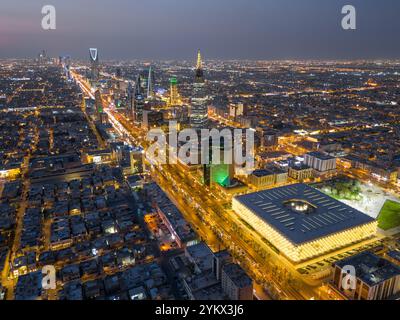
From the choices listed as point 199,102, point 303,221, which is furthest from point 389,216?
point 199,102

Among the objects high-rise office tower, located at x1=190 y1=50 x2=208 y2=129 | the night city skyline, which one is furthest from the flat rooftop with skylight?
high-rise office tower, located at x1=190 y1=50 x2=208 y2=129

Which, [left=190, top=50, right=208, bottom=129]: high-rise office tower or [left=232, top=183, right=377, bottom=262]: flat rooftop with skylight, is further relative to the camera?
[left=190, top=50, right=208, bottom=129]: high-rise office tower

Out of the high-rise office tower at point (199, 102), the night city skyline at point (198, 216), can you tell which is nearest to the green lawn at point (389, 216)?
the night city skyline at point (198, 216)

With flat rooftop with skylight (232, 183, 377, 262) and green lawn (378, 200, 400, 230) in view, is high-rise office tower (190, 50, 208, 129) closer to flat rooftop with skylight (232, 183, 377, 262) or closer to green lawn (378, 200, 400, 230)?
flat rooftop with skylight (232, 183, 377, 262)

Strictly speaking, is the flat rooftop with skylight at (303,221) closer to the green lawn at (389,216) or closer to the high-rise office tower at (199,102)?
the green lawn at (389,216)
